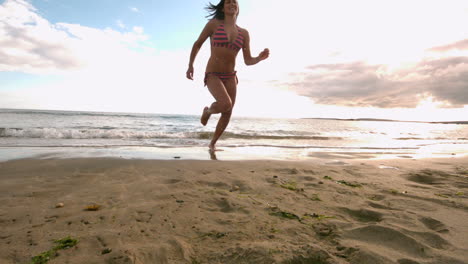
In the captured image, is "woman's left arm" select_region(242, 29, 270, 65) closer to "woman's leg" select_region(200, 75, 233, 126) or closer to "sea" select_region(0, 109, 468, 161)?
"woman's leg" select_region(200, 75, 233, 126)

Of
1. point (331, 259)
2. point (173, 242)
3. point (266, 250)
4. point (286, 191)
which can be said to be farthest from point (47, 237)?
point (286, 191)

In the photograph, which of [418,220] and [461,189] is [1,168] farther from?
[461,189]

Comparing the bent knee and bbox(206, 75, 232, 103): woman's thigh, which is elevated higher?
bbox(206, 75, 232, 103): woman's thigh

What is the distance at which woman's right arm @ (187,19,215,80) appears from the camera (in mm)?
4227

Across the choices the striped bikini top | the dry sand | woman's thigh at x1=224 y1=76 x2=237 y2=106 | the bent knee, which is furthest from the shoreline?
the striped bikini top

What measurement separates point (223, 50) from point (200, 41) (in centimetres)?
44

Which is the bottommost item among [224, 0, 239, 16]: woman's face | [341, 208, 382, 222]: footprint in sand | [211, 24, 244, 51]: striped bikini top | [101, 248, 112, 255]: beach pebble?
[101, 248, 112, 255]: beach pebble

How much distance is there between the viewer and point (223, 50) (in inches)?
166

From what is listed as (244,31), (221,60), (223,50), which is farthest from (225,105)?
(244,31)

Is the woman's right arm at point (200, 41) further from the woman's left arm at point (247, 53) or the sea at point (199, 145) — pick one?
the sea at point (199, 145)

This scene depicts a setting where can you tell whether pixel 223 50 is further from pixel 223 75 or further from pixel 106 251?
pixel 106 251

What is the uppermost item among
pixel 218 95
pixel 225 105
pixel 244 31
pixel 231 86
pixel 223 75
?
pixel 244 31

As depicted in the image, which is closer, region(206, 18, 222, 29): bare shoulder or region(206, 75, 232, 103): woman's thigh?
region(206, 18, 222, 29): bare shoulder

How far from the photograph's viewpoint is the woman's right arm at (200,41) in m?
4.23
